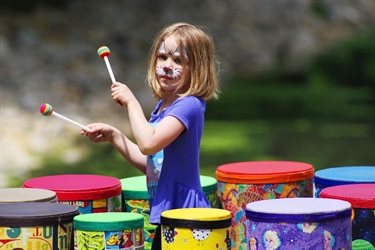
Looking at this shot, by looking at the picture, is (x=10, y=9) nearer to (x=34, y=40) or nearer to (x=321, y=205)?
(x=34, y=40)

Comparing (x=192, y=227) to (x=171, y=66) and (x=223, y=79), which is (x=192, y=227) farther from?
(x=223, y=79)

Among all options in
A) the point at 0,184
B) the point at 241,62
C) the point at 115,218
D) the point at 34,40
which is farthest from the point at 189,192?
the point at 241,62

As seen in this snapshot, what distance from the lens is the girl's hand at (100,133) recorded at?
405 cm

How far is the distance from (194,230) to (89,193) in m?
0.98

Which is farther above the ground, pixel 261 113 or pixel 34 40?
pixel 34 40

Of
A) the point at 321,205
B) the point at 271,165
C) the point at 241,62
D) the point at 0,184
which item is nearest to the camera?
the point at 321,205

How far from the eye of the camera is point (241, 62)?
13734mm

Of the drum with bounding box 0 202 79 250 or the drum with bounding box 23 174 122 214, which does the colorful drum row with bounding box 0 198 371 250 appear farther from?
the drum with bounding box 23 174 122 214

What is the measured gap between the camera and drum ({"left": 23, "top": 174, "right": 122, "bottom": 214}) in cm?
446

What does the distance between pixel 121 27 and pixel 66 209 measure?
850cm

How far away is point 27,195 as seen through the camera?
14.1 ft

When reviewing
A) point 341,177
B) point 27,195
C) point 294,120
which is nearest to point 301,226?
point 341,177

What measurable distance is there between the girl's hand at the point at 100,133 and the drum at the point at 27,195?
0.38m

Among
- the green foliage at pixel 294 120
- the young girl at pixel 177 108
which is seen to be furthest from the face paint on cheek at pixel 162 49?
the green foliage at pixel 294 120
